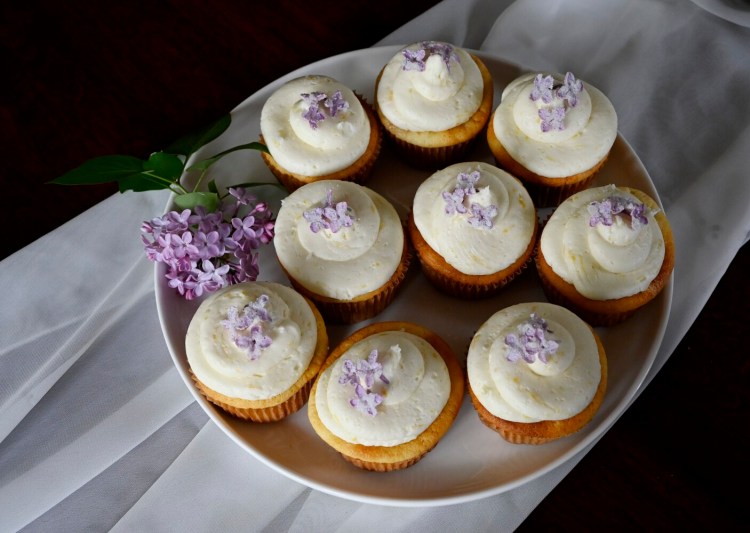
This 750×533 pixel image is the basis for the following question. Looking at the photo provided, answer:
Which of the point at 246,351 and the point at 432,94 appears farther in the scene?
the point at 432,94

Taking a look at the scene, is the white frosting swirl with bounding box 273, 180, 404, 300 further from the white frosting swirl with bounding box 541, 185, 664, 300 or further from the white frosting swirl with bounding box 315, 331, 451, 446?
the white frosting swirl with bounding box 541, 185, 664, 300

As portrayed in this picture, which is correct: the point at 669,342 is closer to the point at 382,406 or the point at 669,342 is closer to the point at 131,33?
the point at 382,406

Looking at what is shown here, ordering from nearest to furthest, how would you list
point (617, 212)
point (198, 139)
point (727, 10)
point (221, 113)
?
1. point (617, 212)
2. point (198, 139)
3. point (727, 10)
4. point (221, 113)

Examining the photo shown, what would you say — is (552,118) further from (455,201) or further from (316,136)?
(316,136)

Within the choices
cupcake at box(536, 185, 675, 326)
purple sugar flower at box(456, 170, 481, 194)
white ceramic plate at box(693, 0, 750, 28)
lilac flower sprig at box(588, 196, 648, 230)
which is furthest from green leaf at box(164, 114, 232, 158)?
white ceramic plate at box(693, 0, 750, 28)

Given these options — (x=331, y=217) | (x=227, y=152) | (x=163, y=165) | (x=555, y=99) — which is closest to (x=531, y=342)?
(x=331, y=217)

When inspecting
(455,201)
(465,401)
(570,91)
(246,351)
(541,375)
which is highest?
(570,91)

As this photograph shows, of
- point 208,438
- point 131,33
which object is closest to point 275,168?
point 208,438

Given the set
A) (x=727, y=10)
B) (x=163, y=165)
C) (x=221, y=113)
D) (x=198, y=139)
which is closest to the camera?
(x=163, y=165)
